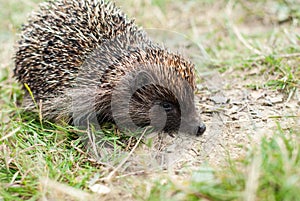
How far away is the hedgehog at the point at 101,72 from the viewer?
5.22 metres

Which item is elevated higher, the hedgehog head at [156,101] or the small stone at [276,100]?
the small stone at [276,100]

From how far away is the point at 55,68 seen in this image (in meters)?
5.75

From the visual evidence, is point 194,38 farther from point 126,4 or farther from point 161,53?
point 161,53

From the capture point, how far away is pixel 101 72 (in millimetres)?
5500

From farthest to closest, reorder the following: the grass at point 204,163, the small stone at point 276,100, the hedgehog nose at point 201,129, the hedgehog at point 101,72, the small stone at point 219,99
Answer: the small stone at point 219,99 → the small stone at point 276,100 → the hedgehog at point 101,72 → the hedgehog nose at point 201,129 → the grass at point 204,163

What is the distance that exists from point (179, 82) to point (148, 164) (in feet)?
3.72

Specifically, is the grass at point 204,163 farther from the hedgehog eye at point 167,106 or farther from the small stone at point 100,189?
the hedgehog eye at point 167,106

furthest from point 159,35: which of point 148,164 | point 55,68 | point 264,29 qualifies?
point 148,164

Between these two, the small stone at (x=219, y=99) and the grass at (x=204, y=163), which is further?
the small stone at (x=219, y=99)

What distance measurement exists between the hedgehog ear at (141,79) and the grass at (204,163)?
2.40 ft

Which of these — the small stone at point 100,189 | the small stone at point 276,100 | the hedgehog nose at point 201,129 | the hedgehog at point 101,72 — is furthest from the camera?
the small stone at point 276,100

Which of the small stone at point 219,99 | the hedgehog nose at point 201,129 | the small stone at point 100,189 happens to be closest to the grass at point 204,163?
the small stone at point 100,189

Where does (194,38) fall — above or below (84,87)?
above

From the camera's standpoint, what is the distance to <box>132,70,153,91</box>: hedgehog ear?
17.1 feet
